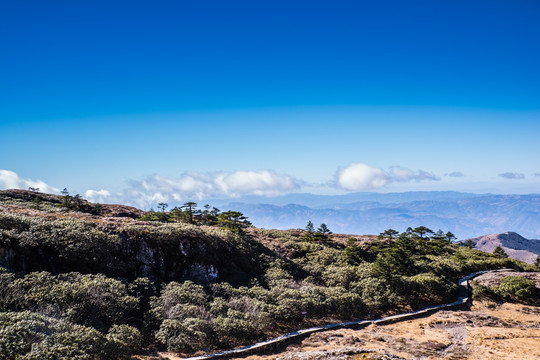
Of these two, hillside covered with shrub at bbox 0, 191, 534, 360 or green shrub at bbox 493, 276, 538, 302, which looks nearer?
hillside covered with shrub at bbox 0, 191, 534, 360

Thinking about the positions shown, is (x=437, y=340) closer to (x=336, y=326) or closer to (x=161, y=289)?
(x=336, y=326)

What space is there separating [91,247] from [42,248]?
10.7 ft

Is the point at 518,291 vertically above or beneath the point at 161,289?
beneath

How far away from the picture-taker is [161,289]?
24.5 meters

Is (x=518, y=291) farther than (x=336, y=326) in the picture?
Yes

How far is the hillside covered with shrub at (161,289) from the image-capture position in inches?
621

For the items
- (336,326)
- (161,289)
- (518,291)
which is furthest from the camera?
(518,291)

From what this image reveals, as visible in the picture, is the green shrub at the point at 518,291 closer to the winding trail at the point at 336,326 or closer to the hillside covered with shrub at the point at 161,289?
the winding trail at the point at 336,326

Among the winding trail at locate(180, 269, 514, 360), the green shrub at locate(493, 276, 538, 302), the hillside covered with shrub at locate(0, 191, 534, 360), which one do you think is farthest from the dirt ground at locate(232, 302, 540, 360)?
the green shrub at locate(493, 276, 538, 302)

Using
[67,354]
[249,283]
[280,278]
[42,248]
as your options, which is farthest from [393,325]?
[42,248]

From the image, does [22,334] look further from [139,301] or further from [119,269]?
[119,269]

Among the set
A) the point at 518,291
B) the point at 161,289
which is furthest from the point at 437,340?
the point at 161,289

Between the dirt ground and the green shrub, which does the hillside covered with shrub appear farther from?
the green shrub

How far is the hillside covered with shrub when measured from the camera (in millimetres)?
15773
